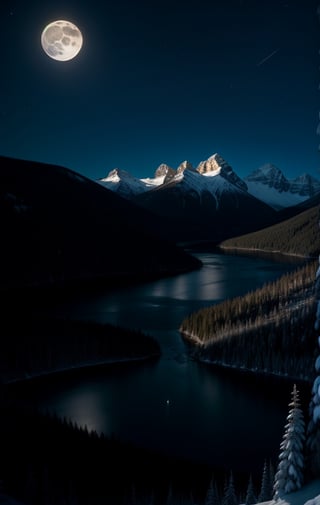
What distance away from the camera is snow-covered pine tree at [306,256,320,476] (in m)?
11.5

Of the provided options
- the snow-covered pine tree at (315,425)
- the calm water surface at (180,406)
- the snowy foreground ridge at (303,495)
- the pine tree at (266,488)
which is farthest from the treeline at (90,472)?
the snow-covered pine tree at (315,425)

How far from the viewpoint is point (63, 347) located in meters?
90.7

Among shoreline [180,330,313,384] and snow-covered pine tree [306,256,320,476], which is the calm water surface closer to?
shoreline [180,330,313,384]

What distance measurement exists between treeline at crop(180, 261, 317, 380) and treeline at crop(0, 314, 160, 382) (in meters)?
13.9

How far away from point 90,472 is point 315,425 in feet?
131

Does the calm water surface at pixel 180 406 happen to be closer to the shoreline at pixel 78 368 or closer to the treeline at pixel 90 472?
the shoreline at pixel 78 368

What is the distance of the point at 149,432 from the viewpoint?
61.7 meters

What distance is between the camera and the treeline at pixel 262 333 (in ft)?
278

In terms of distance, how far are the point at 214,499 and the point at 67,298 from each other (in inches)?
5759

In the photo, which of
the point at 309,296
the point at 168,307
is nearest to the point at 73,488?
the point at 309,296

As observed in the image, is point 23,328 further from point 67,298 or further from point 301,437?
point 301,437

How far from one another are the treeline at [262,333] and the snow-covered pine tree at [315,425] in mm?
69309

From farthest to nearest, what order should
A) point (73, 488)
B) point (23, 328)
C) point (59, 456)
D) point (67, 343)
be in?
point (23, 328), point (67, 343), point (59, 456), point (73, 488)

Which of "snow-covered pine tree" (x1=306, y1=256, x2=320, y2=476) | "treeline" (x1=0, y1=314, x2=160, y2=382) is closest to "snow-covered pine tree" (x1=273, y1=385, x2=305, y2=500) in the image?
"snow-covered pine tree" (x1=306, y1=256, x2=320, y2=476)
